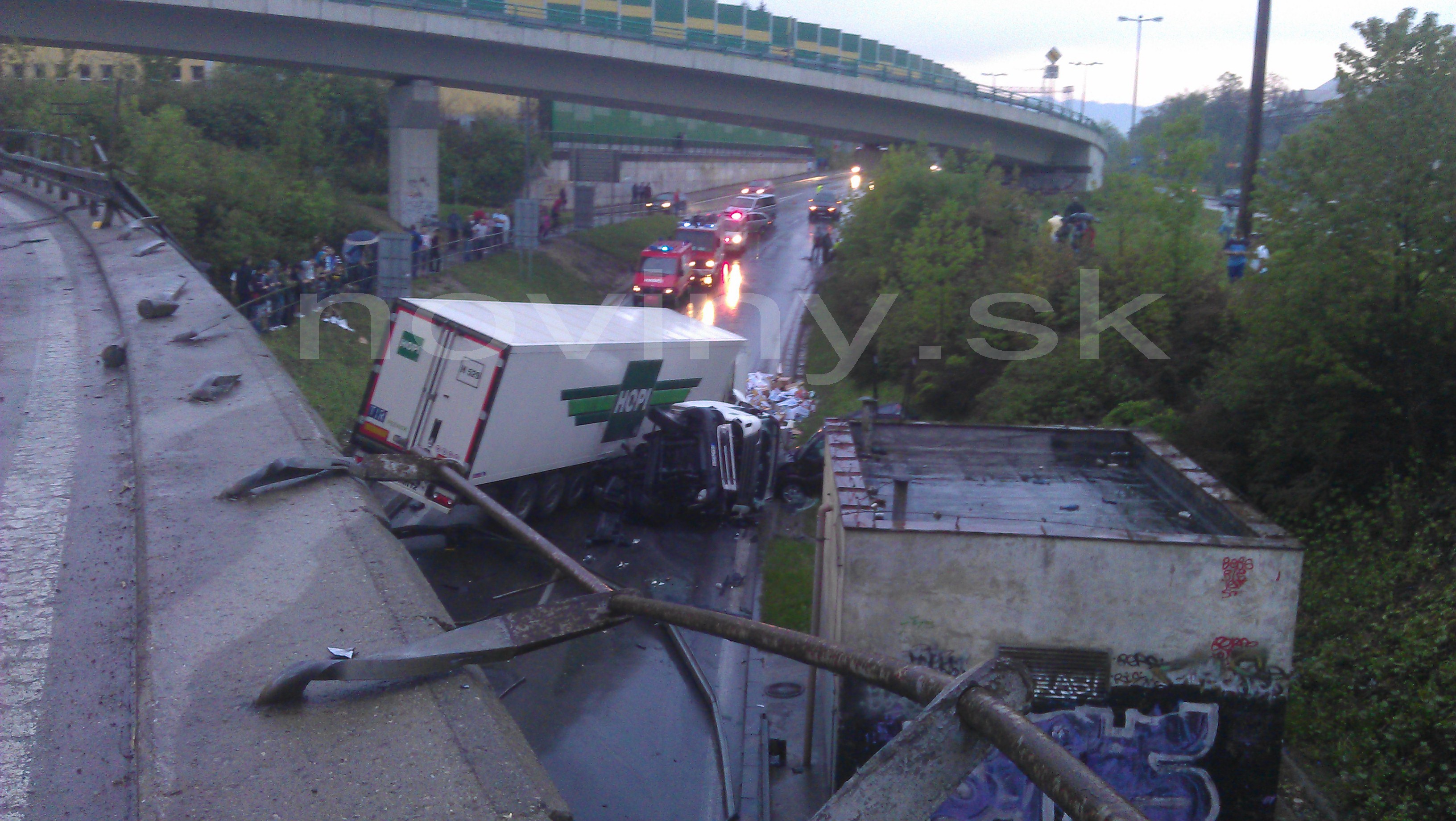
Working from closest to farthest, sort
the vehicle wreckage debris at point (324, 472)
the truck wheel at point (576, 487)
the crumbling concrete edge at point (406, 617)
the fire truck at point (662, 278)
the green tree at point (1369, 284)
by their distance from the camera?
the crumbling concrete edge at point (406, 617)
the vehicle wreckage debris at point (324, 472)
the green tree at point (1369, 284)
the truck wheel at point (576, 487)
the fire truck at point (662, 278)

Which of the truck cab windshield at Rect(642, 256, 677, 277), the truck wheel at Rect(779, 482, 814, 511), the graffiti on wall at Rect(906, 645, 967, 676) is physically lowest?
the truck wheel at Rect(779, 482, 814, 511)

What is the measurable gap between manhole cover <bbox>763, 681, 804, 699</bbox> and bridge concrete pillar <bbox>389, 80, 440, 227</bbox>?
97.2 feet

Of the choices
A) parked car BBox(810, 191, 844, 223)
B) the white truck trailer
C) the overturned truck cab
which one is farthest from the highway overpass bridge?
the overturned truck cab

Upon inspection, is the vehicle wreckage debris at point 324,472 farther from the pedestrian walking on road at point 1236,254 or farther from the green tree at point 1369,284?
the pedestrian walking on road at point 1236,254

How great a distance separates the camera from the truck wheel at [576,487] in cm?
1761

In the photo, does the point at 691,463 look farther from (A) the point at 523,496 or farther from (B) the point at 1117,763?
(B) the point at 1117,763

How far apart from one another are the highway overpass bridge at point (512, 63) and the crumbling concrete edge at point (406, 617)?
28.6 meters

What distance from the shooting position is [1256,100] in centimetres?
2105

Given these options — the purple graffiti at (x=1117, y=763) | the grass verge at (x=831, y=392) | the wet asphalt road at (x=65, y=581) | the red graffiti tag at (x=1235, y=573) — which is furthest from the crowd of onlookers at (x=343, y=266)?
the red graffiti tag at (x=1235, y=573)

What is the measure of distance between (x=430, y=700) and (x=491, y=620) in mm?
439

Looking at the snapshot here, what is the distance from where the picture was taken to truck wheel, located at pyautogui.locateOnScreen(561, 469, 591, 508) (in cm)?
1761

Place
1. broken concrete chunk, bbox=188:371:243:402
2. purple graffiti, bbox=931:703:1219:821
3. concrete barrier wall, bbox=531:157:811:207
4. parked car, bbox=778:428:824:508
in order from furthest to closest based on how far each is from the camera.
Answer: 1. concrete barrier wall, bbox=531:157:811:207
2. parked car, bbox=778:428:824:508
3. purple graffiti, bbox=931:703:1219:821
4. broken concrete chunk, bbox=188:371:243:402

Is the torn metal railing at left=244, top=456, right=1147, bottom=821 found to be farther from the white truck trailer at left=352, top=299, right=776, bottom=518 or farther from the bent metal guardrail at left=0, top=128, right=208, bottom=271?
the bent metal guardrail at left=0, top=128, right=208, bottom=271

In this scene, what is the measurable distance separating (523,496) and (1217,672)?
11186 mm
